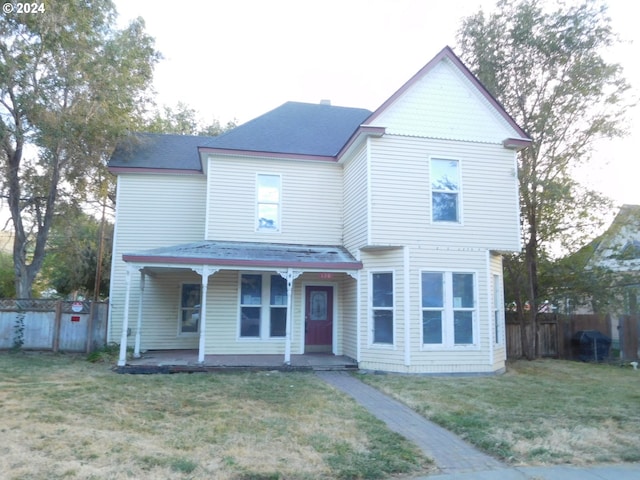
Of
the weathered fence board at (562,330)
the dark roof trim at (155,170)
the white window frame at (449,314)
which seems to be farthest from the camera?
the weathered fence board at (562,330)

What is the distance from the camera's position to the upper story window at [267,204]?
1422 centimetres

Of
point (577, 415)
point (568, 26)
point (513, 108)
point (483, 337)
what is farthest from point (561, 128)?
point (577, 415)

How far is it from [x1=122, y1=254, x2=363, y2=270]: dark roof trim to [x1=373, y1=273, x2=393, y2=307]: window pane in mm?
570

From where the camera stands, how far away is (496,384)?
34.5 ft

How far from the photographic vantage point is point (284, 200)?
14.4 meters

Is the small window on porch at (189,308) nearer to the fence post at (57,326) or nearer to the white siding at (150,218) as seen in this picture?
the white siding at (150,218)

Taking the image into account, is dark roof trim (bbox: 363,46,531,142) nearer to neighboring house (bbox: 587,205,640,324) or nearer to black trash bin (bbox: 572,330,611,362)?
neighboring house (bbox: 587,205,640,324)

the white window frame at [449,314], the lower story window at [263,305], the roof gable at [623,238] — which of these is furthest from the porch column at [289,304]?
the roof gable at [623,238]

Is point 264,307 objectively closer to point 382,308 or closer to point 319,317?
point 319,317

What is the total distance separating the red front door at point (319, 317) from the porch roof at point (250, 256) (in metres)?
1.45

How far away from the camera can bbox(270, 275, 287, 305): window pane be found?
46.4 ft

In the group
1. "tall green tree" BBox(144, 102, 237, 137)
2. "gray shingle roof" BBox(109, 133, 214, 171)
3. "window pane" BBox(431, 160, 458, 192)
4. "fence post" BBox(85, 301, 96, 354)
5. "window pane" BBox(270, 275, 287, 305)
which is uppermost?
"tall green tree" BBox(144, 102, 237, 137)

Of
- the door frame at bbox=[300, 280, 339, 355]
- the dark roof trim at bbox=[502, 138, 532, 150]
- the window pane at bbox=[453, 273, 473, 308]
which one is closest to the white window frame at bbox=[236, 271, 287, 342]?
the door frame at bbox=[300, 280, 339, 355]

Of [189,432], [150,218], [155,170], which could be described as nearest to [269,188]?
[155,170]
